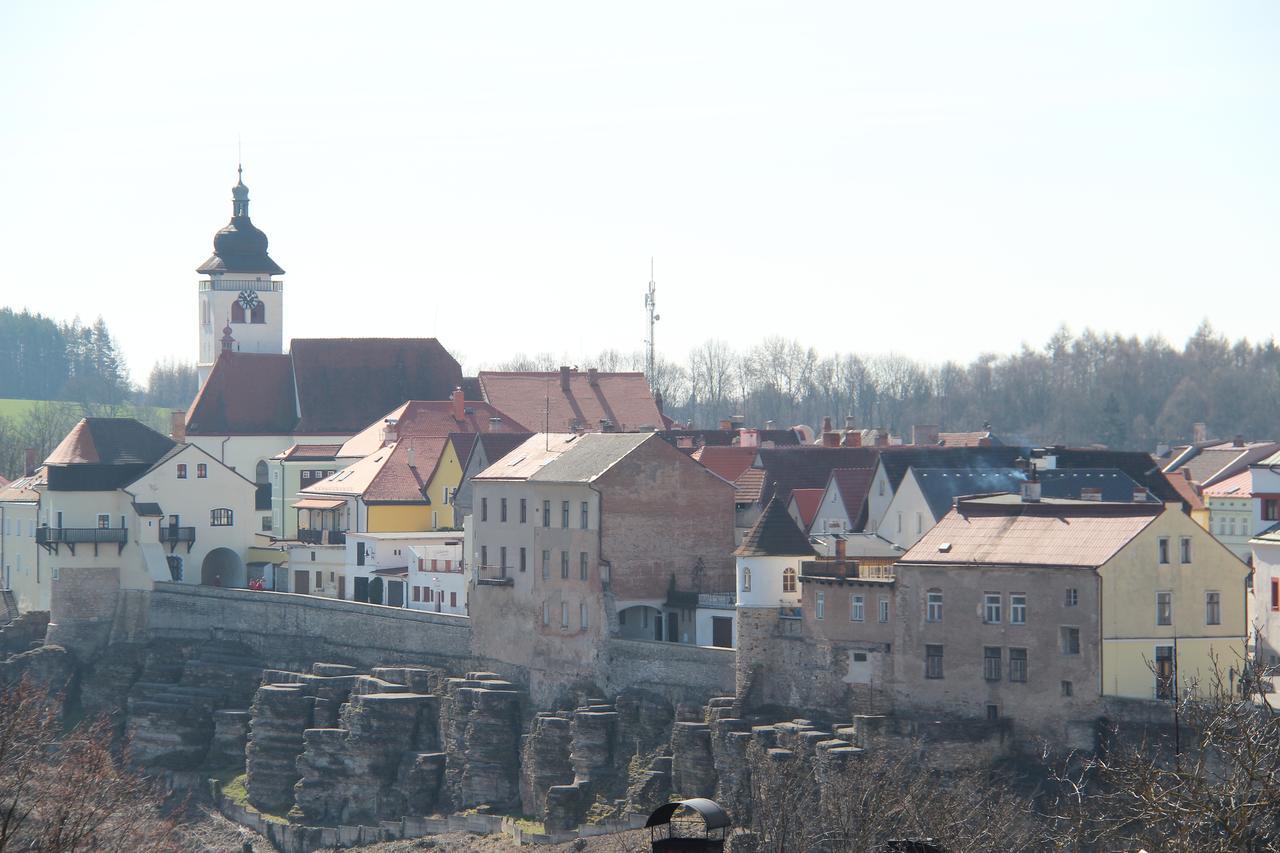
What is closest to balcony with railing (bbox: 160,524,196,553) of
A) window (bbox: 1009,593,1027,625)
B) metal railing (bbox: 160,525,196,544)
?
metal railing (bbox: 160,525,196,544)

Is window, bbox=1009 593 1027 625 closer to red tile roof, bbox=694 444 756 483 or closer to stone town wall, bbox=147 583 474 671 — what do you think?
stone town wall, bbox=147 583 474 671

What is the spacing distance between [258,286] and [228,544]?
113ft

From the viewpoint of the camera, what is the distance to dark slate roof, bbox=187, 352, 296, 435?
118 meters

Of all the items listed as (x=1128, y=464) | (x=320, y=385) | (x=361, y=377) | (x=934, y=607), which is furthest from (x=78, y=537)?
(x=934, y=607)

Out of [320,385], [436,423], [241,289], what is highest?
[241,289]

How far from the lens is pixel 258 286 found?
5162 inches

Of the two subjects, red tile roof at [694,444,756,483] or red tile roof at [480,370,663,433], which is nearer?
red tile roof at [694,444,756,483]

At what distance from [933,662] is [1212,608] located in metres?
7.24

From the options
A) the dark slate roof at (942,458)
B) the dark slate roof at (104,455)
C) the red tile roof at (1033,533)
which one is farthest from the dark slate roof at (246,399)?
the red tile roof at (1033,533)

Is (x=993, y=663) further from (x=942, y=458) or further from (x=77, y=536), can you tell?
(x=77, y=536)

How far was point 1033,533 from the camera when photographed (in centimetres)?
6141

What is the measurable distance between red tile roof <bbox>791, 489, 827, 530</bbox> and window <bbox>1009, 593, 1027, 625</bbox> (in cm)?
2678

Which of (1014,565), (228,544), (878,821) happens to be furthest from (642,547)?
(228,544)

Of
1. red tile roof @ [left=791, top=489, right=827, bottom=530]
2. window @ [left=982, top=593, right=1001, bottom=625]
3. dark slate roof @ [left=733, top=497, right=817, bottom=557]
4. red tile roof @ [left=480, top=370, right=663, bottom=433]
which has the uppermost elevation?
red tile roof @ [left=480, top=370, right=663, bottom=433]
